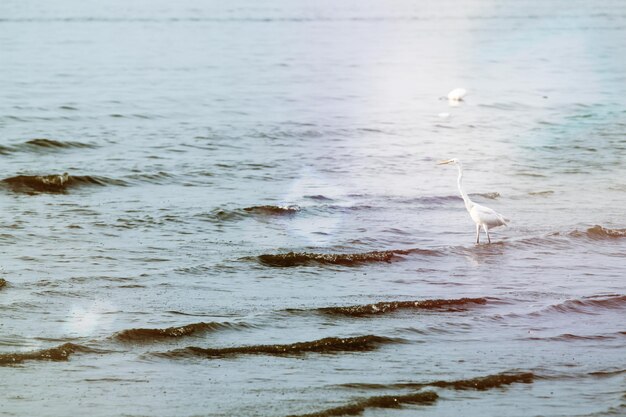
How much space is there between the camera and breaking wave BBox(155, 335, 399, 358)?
27.1ft

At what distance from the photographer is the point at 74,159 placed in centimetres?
1758

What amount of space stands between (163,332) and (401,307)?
2195 mm

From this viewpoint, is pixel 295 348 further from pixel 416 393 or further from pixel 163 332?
pixel 416 393

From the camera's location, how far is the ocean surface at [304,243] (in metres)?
7.71

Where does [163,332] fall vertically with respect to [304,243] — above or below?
below

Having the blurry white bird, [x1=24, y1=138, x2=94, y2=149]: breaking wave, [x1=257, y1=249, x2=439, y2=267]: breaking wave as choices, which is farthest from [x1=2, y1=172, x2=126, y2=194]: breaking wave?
the blurry white bird

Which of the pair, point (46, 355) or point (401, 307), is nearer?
point (46, 355)

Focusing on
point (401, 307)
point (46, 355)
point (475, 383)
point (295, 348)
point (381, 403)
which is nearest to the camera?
point (381, 403)

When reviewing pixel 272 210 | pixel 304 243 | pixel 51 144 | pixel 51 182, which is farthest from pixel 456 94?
pixel 304 243

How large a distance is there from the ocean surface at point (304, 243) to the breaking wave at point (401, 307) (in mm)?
30

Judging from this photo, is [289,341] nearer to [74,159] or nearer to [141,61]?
[74,159]

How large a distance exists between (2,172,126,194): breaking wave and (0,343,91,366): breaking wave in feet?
22.9

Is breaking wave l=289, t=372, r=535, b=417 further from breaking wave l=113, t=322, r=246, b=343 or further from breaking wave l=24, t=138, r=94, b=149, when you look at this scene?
breaking wave l=24, t=138, r=94, b=149

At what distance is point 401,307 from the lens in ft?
31.7
